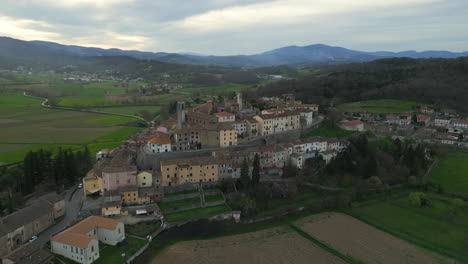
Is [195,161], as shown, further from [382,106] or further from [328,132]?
[382,106]

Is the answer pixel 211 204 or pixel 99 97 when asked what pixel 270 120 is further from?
pixel 99 97

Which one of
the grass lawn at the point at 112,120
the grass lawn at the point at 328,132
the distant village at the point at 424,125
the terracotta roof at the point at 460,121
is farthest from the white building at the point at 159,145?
the terracotta roof at the point at 460,121

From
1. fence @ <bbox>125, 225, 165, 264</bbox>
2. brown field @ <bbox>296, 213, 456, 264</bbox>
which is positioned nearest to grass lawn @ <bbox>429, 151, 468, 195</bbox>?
brown field @ <bbox>296, 213, 456, 264</bbox>

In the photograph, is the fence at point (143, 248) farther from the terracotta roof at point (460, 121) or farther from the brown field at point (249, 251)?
the terracotta roof at point (460, 121)

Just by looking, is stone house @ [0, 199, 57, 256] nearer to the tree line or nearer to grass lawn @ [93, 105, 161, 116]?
the tree line

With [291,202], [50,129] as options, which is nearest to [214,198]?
[291,202]

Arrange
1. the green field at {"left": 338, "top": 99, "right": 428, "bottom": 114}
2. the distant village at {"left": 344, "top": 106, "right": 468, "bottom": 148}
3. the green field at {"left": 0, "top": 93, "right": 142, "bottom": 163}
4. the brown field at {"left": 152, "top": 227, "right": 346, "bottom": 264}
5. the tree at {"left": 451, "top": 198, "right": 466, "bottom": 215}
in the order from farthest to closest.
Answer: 1. the green field at {"left": 338, "top": 99, "right": 428, "bottom": 114}
2. the distant village at {"left": 344, "top": 106, "right": 468, "bottom": 148}
3. the green field at {"left": 0, "top": 93, "right": 142, "bottom": 163}
4. the tree at {"left": 451, "top": 198, "right": 466, "bottom": 215}
5. the brown field at {"left": 152, "top": 227, "right": 346, "bottom": 264}

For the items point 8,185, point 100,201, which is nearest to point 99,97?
point 8,185
